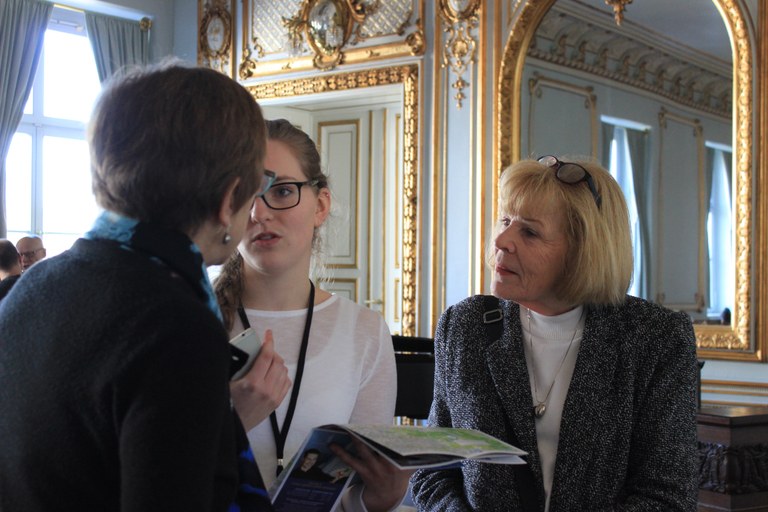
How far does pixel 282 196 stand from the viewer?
1.90 metres

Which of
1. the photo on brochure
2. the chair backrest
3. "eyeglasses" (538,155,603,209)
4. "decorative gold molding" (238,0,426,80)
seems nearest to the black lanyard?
the photo on brochure

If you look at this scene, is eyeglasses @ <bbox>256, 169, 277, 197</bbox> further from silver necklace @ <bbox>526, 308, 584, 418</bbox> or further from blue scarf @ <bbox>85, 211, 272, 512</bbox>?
silver necklace @ <bbox>526, 308, 584, 418</bbox>

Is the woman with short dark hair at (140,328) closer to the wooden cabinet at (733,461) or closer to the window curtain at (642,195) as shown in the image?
the wooden cabinet at (733,461)

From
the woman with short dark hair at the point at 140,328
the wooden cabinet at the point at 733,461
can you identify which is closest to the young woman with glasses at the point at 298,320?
the woman with short dark hair at the point at 140,328

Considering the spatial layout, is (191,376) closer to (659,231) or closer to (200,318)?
(200,318)

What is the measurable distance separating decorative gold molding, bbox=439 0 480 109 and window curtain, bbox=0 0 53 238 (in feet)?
11.4

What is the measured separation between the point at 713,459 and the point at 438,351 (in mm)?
1855

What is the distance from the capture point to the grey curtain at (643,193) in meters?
4.98

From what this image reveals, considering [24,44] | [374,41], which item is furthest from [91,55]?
[374,41]

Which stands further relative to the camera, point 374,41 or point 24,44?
point 24,44

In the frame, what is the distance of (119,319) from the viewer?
0.98 m

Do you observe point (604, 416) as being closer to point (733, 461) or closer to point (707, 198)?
point (733, 461)

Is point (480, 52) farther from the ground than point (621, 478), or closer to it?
farther from the ground

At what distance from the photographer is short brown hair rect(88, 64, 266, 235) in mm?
1083
